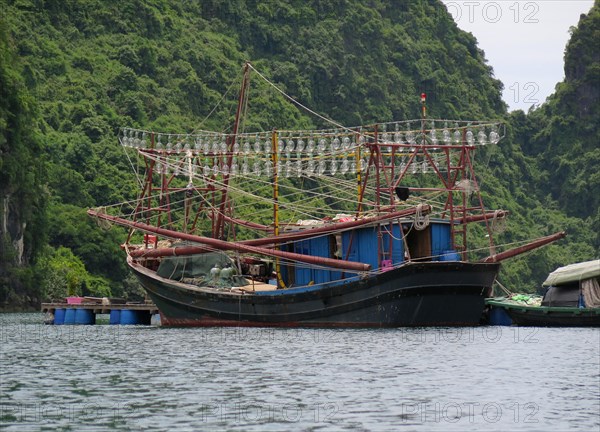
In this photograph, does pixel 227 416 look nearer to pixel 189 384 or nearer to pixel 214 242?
pixel 189 384

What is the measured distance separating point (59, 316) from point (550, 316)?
99.2 ft

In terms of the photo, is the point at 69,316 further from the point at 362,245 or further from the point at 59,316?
the point at 362,245

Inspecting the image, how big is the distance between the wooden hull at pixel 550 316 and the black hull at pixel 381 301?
186 centimetres

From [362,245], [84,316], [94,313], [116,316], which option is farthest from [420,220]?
[84,316]

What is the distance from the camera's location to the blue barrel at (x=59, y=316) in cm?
7250

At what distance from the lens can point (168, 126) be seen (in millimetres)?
124250

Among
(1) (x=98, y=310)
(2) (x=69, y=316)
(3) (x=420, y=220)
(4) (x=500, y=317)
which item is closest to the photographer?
(3) (x=420, y=220)

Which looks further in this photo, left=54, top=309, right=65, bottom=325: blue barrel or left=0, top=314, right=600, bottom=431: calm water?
left=54, top=309, right=65, bottom=325: blue barrel

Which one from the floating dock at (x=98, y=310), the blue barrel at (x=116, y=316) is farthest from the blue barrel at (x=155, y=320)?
the blue barrel at (x=116, y=316)

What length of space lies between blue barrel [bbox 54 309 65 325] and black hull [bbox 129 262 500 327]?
15.7 m

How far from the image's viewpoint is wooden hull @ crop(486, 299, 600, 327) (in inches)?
2146

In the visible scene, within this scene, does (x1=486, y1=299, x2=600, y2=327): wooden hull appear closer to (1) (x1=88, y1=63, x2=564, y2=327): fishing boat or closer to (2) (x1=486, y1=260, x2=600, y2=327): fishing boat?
(2) (x1=486, y1=260, x2=600, y2=327): fishing boat

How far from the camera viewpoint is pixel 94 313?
7262cm

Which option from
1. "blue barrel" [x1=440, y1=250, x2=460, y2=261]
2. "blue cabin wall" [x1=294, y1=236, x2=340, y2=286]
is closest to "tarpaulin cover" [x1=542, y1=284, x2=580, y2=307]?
"blue barrel" [x1=440, y1=250, x2=460, y2=261]
